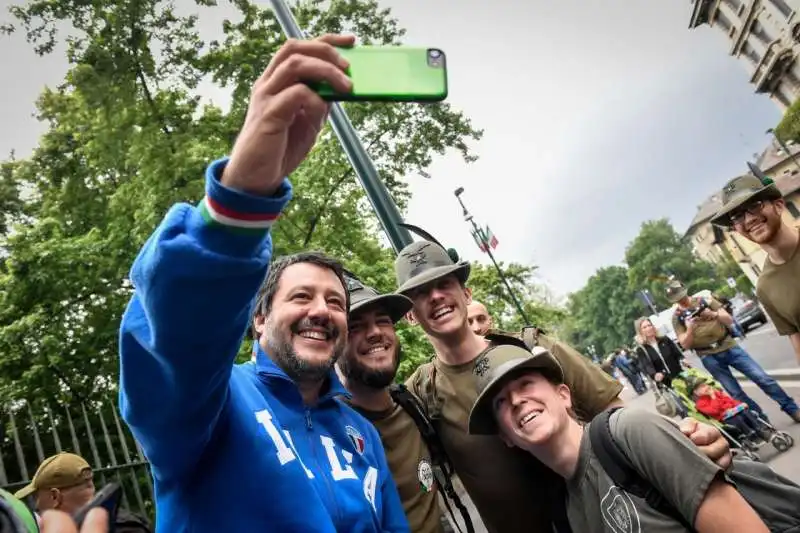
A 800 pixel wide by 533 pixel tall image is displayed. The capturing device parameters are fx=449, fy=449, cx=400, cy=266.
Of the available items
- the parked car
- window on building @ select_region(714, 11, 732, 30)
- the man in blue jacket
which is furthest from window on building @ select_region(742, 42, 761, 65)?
the man in blue jacket

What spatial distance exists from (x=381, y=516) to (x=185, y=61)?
1028 cm

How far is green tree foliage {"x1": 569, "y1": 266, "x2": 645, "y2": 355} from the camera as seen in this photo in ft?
265

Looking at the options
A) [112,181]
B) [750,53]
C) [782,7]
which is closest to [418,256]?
[112,181]

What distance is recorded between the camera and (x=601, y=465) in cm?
197

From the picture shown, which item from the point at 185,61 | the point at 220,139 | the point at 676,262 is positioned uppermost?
the point at 185,61

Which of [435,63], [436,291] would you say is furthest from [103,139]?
[435,63]

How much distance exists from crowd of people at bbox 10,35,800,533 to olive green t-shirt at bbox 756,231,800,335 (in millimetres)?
1593

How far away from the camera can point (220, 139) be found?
30.9 ft

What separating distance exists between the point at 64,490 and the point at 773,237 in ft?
18.8

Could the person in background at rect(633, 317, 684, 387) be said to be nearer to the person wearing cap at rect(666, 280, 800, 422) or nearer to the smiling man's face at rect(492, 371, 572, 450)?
the person wearing cap at rect(666, 280, 800, 422)

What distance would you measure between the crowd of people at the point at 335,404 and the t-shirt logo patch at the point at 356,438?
0.06 ft

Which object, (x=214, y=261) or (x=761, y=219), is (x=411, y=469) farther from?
(x=761, y=219)

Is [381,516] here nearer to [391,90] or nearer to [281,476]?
[281,476]

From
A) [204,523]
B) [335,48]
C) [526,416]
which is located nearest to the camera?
[335,48]
